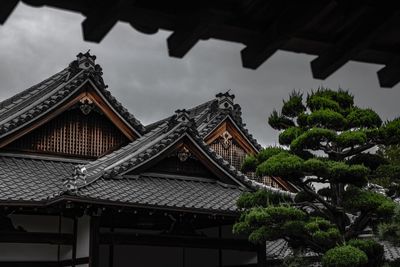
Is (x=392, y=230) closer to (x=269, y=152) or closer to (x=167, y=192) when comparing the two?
(x=269, y=152)

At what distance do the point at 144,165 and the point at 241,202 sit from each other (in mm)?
2645

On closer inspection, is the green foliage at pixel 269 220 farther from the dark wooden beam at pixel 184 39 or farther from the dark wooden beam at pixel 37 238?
the dark wooden beam at pixel 184 39

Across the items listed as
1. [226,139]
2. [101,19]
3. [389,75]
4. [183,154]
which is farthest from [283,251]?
[101,19]

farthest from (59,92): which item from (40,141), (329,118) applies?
(329,118)

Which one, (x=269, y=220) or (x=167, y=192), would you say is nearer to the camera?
(x=269, y=220)

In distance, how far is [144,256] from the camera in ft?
45.1

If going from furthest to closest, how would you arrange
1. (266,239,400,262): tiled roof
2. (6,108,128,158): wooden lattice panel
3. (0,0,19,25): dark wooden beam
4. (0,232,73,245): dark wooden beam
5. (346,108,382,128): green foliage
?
(266,239,400,262): tiled roof, (6,108,128,158): wooden lattice panel, (346,108,382,128): green foliage, (0,232,73,245): dark wooden beam, (0,0,19,25): dark wooden beam

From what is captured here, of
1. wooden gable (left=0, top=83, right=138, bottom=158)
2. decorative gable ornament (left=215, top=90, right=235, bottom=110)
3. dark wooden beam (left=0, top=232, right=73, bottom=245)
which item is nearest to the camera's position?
dark wooden beam (left=0, top=232, right=73, bottom=245)

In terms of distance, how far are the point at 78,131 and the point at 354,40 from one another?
13012 mm

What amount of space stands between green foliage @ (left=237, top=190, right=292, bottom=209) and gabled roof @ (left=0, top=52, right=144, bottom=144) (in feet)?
16.9

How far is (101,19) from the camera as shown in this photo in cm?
299

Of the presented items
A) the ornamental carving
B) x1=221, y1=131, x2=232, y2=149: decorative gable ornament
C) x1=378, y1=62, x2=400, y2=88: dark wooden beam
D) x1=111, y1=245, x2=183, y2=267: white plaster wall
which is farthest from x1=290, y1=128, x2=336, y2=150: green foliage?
x1=221, y1=131, x2=232, y2=149: decorative gable ornament

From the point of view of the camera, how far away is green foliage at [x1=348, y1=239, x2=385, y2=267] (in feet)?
38.3

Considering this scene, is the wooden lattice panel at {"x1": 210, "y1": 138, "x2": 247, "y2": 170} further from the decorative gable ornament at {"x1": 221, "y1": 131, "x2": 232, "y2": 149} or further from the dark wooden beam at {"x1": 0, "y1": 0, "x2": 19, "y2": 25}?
the dark wooden beam at {"x1": 0, "y1": 0, "x2": 19, "y2": 25}
